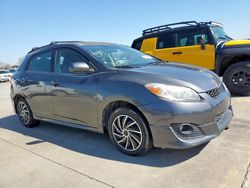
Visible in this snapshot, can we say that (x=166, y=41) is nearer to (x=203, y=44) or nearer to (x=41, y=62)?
(x=203, y=44)

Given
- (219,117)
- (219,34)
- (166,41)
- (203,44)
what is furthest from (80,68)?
(219,34)

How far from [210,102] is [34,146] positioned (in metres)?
2.92

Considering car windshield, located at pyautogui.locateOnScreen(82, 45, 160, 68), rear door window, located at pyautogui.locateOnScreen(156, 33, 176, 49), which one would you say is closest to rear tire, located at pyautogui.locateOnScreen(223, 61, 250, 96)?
rear door window, located at pyautogui.locateOnScreen(156, 33, 176, 49)

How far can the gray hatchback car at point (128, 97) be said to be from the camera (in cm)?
323

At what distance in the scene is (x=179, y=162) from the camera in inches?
132

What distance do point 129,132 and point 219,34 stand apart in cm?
533

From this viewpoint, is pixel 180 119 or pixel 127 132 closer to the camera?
pixel 180 119

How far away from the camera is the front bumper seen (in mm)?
3169

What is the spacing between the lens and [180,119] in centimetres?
317

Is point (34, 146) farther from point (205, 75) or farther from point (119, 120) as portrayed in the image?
point (205, 75)

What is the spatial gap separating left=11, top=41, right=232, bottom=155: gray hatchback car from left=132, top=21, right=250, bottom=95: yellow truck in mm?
3047

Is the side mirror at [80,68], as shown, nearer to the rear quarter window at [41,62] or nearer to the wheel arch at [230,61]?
the rear quarter window at [41,62]

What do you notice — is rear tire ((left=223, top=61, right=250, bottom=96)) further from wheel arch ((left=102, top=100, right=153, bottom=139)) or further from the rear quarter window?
the rear quarter window

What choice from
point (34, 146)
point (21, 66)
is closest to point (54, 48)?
point (21, 66)
